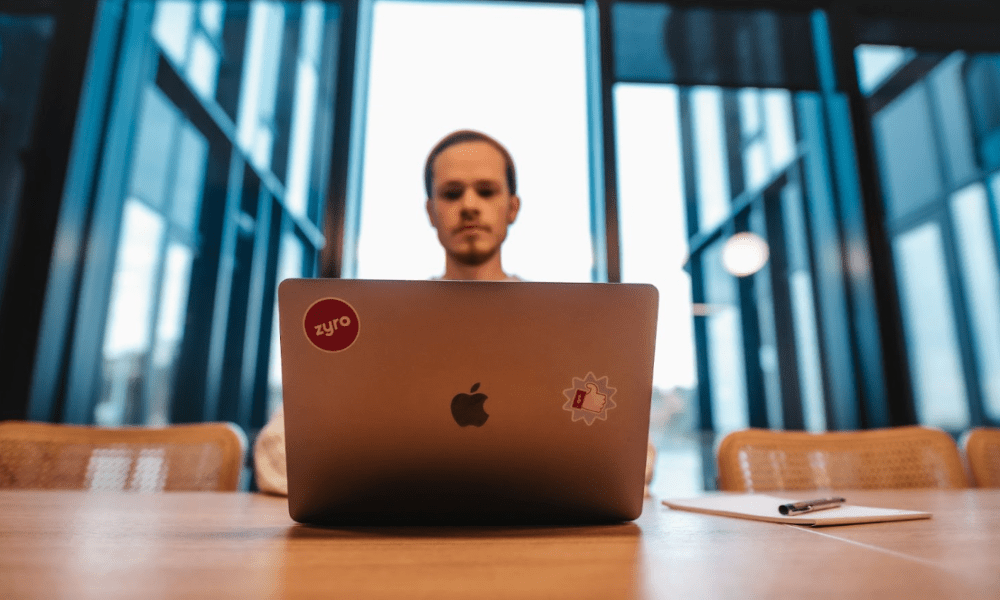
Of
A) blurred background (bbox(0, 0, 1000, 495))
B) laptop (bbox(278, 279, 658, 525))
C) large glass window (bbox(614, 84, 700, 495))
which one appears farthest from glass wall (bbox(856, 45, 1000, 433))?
laptop (bbox(278, 279, 658, 525))

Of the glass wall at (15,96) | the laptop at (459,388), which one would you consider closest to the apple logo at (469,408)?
the laptop at (459,388)

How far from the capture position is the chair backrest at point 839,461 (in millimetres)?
1283

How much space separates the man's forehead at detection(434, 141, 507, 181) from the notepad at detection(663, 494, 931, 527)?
0.97 metres

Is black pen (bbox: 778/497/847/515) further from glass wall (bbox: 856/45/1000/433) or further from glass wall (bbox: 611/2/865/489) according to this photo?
glass wall (bbox: 856/45/1000/433)

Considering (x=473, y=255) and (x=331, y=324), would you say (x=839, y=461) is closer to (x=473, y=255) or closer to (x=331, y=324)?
(x=473, y=255)

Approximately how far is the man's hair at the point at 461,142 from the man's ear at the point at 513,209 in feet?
0.08

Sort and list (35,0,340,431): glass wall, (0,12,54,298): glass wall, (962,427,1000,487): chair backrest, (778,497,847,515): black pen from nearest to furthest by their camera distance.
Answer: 1. (778,497,847,515): black pen
2. (962,427,1000,487): chair backrest
3. (0,12,54,298): glass wall
4. (35,0,340,431): glass wall

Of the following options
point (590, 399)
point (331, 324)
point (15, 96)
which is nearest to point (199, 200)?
point (15, 96)

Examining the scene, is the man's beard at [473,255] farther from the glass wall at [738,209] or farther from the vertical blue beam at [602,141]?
the glass wall at [738,209]

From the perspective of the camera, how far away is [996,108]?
9.34 ft

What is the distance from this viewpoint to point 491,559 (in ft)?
1.27

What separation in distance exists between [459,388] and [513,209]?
3.68ft

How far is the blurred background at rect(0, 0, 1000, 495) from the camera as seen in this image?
229cm

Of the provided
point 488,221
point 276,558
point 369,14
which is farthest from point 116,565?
point 369,14
